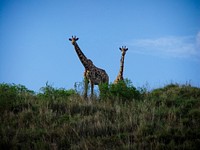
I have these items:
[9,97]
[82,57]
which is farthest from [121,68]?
[9,97]

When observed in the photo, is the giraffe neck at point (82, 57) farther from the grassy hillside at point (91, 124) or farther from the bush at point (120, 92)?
the grassy hillside at point (91, 124)

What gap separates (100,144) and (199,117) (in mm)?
3943

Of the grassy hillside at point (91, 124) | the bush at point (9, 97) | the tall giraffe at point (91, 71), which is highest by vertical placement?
the tall giraffe at point (91, 71)

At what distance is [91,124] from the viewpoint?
426 inches

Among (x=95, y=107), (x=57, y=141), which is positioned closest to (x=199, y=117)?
(x=95, y=107)

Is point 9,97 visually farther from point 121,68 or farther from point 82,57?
point 121,68

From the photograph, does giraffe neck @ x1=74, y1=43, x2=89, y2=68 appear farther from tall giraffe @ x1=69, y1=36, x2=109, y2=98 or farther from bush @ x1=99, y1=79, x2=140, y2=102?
bush @ x1=99, y1=79, x2=140, y2=102

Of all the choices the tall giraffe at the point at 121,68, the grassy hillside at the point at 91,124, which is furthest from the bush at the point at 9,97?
the tall giraffe at the point at 121,68

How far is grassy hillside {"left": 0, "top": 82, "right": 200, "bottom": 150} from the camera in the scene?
9414 mm

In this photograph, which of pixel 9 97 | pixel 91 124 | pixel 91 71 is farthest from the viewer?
pixel 91 71

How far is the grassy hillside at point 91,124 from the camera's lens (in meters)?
9.41

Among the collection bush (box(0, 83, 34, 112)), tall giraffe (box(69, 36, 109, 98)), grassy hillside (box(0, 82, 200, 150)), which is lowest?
grassy hillside (box(0, 82, 200, 150))

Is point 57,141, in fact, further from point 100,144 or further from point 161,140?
point 161,140

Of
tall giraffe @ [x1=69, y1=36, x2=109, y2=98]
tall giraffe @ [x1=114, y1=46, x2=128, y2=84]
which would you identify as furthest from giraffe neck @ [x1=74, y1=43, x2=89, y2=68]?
tall giraffe @ [x1=114, y1=46, x2=128, y2=84]
